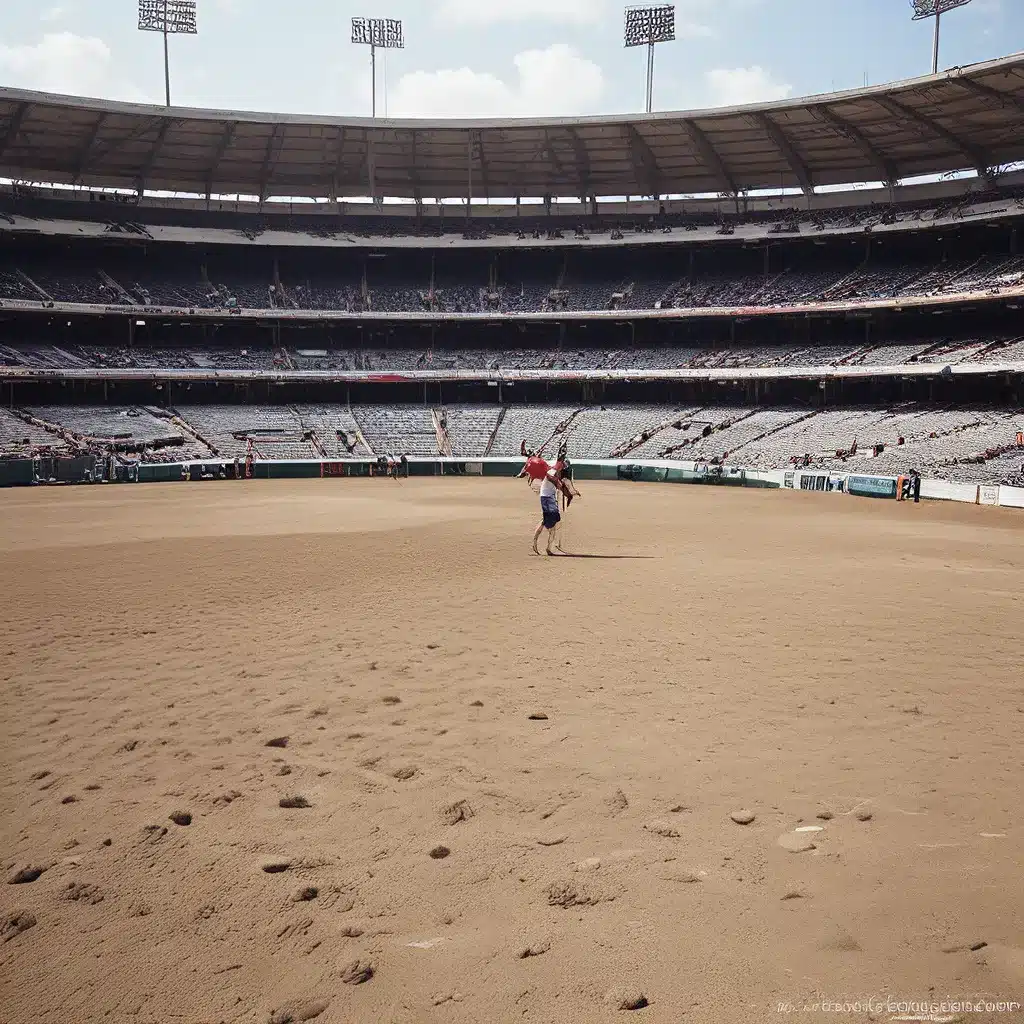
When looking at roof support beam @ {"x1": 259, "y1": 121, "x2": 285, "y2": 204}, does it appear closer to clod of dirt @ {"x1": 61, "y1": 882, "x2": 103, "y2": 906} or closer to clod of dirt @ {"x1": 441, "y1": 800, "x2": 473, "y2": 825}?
clod of dirt @ {"x1": 441, "y1": 800, "x2": 473, "y2": 825}

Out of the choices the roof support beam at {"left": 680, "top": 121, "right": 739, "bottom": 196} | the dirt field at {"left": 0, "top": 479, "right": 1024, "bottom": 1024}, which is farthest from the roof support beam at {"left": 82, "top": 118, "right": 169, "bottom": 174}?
the dirt field at {"left": 0, "top": 479, "right": 1024, "bottom": 1024}

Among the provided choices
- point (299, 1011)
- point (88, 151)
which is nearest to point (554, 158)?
point (88, 151)

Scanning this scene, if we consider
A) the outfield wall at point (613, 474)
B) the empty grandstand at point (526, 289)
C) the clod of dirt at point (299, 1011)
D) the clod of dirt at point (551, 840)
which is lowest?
the clod of dirt at point (299, 1011)

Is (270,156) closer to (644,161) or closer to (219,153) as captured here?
(219,153)

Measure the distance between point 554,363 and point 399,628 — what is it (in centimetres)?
4818

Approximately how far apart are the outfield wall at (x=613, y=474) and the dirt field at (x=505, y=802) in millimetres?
21676

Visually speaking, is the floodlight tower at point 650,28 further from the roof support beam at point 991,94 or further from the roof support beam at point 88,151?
the roof support beam at point 88,151

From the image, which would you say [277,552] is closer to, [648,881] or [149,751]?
[149,751]

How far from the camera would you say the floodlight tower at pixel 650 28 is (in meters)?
56.5

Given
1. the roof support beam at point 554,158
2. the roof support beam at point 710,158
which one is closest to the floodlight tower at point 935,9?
the roof support beam at point 710,158

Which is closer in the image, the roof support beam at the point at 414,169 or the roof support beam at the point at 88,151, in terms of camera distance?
the roof support beam at the point at 88,151

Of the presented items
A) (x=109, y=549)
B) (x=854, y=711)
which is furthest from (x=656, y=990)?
(x=109, y=549)

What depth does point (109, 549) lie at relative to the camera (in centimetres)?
1777

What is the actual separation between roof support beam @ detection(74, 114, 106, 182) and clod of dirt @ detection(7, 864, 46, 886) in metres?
56.1
